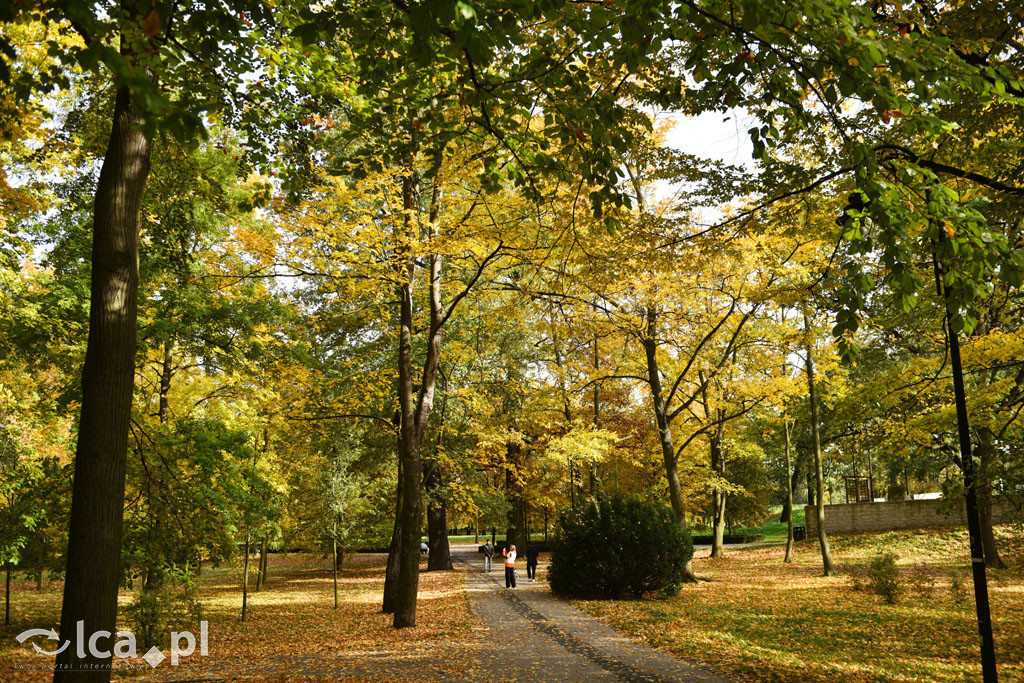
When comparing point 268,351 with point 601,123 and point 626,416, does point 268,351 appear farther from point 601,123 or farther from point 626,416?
point 626,416

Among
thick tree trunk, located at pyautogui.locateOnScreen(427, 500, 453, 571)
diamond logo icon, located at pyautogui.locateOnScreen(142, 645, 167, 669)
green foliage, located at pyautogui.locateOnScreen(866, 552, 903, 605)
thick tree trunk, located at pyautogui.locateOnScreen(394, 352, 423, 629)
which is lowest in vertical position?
thick tree trunk, located at pyautogui.locateOnScreen(427, 500, 453, 571)

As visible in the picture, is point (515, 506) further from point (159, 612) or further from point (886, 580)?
point (159, 612)

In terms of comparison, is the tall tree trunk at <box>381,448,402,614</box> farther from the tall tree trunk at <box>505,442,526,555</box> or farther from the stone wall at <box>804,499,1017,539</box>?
the stone wall at <box>804,499,1017,539</box>

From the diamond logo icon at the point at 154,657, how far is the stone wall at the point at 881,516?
81.5 ft

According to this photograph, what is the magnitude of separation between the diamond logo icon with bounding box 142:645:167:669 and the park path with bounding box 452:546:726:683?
5303 millimetres

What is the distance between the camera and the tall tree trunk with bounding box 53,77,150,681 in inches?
176

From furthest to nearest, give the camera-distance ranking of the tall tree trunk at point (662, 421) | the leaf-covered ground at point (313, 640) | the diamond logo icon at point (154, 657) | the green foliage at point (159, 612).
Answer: the tall tree trunk at point (662, 421), the green foliage at point (159, 612), the diamond logo icon at point (154, 657), the leaf-covered ground at point (313, 640)

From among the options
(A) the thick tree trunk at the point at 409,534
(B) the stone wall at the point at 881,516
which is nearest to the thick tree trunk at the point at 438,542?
(A) the thick tree trunk at the point at 409,534

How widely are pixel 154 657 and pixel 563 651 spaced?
6748 millimetres

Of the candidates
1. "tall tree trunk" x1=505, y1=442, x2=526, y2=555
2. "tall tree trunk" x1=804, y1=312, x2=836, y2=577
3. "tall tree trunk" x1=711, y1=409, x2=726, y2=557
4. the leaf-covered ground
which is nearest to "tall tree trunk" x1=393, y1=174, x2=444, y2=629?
the leaf-covered ground

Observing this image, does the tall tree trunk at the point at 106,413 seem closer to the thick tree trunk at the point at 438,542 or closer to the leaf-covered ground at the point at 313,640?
the leaf-covered ground at the point at 313,640

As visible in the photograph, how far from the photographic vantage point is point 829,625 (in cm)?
1116

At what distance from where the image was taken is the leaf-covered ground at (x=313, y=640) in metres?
8.60

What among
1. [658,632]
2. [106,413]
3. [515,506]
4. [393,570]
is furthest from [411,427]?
[515,506]
